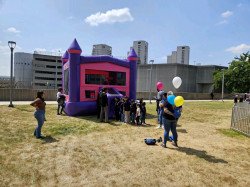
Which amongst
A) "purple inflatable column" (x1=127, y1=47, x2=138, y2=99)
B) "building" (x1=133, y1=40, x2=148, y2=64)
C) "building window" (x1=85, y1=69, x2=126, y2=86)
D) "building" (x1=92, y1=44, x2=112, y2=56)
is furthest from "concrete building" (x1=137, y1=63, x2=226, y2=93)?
"building" (x1=92, y1=44, x2=112, y2=56)

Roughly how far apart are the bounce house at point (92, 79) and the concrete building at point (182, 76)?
4834cm

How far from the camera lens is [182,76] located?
65.8 metres

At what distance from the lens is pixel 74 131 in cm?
1039

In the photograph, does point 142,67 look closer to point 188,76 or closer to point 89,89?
point 188,76

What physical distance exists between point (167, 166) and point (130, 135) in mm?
3674

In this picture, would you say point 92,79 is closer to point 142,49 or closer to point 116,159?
point 116,159

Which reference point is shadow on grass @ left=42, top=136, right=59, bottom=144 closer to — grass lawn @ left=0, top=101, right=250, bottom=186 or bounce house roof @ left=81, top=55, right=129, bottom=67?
grass lawn @ left=0, top=101, right=250, bottom=186

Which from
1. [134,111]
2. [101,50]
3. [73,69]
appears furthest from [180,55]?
[134,111]

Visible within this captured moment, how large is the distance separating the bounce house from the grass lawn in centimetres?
412

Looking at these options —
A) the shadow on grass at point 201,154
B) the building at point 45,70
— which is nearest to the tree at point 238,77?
the shadow on grass at point 201,154

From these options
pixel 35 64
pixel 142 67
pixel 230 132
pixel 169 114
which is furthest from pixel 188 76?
pixel 35 64

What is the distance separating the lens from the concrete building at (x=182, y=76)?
215 ft

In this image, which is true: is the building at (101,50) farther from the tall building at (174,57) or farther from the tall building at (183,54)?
the tall building at (183,54)

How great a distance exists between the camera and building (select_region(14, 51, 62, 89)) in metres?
110
